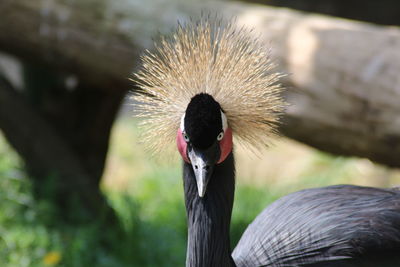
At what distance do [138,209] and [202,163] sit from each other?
1.61 meters

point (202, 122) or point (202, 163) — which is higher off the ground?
point (202, 122)

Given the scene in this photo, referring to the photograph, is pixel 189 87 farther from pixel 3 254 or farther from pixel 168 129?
pixel 3 254

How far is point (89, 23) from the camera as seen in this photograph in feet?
10.4

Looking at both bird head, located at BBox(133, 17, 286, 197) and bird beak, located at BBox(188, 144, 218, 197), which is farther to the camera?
bird head, located at BBox(133, 17, 286, 197)

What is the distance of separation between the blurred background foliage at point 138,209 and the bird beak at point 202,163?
0.42m

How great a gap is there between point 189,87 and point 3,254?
1492 millimetres

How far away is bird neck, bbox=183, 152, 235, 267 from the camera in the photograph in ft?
6.59

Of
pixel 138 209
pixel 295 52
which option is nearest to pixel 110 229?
pixel 138 209

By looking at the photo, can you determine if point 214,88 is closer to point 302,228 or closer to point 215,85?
point 215,85

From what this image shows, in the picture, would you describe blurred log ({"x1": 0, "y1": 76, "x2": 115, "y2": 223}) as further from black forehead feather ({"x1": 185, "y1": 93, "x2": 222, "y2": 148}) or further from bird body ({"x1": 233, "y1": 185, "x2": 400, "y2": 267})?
black forehead feather ({"x1": 185, "y1": 93, "x2": 222, "y2": 148})

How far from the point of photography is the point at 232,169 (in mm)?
2027

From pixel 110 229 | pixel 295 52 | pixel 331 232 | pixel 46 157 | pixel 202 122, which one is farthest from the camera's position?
pixel 46 157

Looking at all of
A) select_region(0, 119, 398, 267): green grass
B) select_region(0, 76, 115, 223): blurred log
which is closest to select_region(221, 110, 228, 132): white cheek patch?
select_region(0, 119, 398, 267): green grass

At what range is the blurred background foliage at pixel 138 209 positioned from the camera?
3.20m
